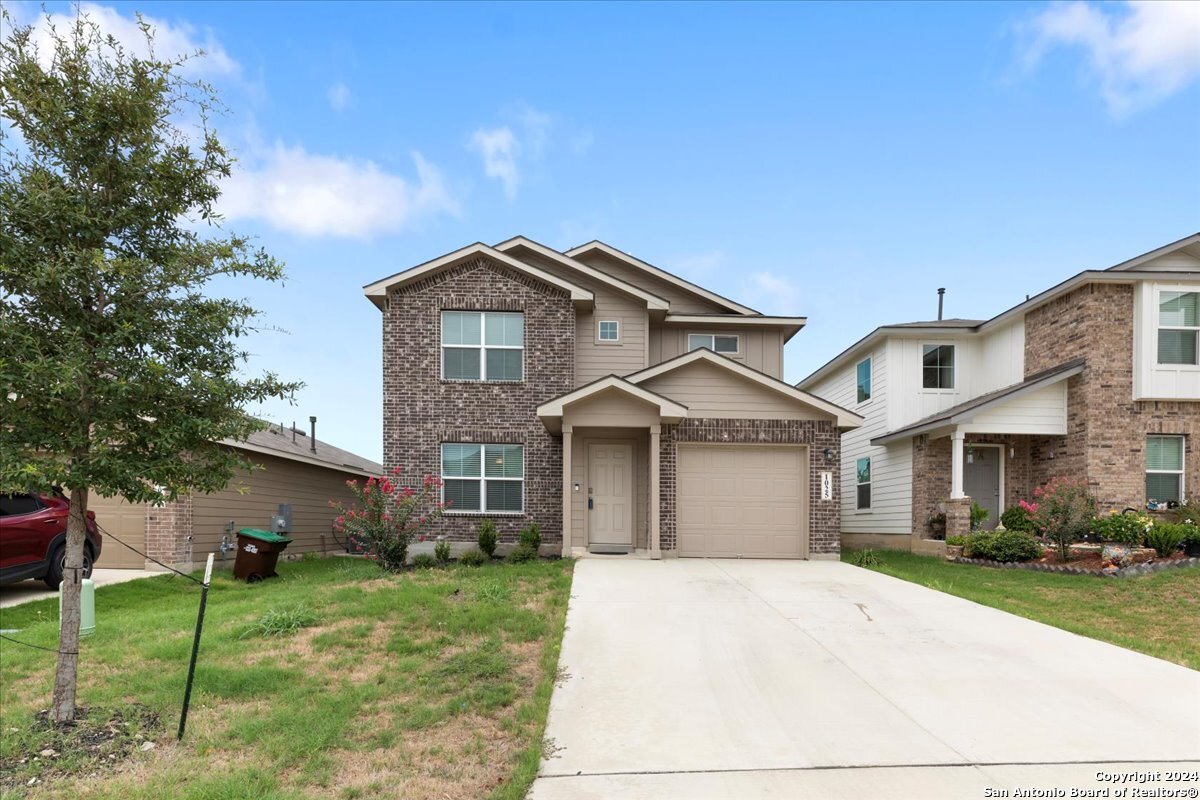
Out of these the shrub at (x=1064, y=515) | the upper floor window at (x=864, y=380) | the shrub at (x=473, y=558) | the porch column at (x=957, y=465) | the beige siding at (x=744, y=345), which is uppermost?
the beige siding at (x=744, y=345)

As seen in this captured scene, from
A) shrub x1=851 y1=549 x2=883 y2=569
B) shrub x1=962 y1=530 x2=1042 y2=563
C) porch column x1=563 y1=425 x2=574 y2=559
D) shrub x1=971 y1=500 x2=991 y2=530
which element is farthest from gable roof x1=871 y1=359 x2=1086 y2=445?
porch column x1=563 y1=425 x2=574 y2=559

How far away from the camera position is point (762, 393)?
14.6 metres

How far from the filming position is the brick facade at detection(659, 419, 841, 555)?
14.3 meters

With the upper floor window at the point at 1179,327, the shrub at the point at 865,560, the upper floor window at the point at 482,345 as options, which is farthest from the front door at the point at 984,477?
the upper floor window at the point at 482,345

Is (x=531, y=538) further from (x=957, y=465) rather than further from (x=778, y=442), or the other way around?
(x=957, y=465)

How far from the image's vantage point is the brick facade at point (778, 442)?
14.3 m

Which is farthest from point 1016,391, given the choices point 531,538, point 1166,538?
point 531,538

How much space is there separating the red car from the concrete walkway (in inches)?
11.1

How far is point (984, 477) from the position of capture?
59.2 ft

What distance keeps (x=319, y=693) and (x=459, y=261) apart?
1069 cm

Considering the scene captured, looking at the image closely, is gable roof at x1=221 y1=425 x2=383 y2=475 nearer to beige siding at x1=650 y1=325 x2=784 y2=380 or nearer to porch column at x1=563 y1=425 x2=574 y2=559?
porch column at x1=563 y1=425 x2=574 y2=559

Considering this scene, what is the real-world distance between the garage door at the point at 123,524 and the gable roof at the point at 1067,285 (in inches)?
702

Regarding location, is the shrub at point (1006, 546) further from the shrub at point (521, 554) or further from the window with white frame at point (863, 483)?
the shrub at point (521, 554)

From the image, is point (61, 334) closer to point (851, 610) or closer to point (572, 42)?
point (851, 610)
